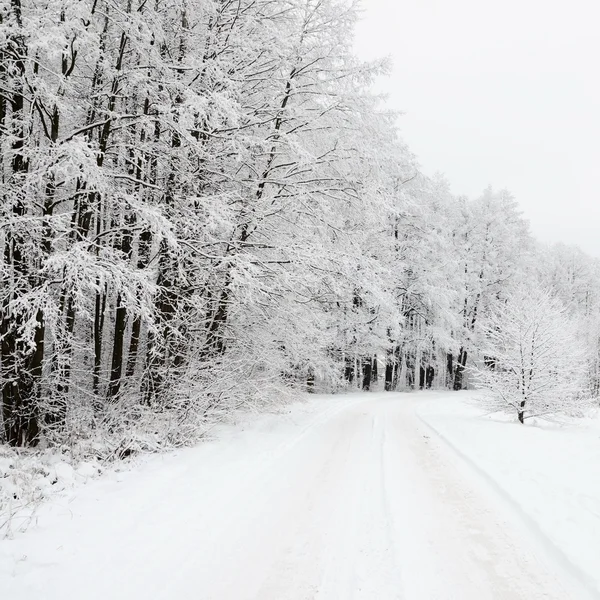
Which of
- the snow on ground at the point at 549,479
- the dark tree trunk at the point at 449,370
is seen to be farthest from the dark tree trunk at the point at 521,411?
the dark tree trunk at the point at 449,370

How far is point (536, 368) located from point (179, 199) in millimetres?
12156

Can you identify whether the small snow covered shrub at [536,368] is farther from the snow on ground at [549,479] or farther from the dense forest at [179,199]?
the snow on ground at [549,479]

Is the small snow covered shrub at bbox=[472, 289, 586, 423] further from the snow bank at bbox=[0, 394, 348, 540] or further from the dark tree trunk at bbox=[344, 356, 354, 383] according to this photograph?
the dark tree trunk at bbox=[344, 356, 354, 383]

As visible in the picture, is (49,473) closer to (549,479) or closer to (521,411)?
(549,479)

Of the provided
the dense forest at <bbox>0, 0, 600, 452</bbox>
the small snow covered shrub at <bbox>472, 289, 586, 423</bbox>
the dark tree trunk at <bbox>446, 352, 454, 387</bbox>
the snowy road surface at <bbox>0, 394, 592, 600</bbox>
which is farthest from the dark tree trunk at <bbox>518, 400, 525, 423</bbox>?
the dark tree trunk at <bbox>446, 352, 454, 387</bbox>

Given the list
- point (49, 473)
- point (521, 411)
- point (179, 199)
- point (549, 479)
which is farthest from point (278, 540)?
point (521, 411)

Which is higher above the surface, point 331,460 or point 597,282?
point 597,282

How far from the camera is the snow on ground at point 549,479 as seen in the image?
416 centimetres

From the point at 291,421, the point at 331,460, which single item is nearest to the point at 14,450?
the point at 331,460

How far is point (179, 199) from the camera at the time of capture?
8539mm

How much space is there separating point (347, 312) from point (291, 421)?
11.1m

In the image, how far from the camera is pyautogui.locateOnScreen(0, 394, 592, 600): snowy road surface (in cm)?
347

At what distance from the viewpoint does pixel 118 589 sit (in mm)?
3363

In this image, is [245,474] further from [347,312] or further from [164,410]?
[347,312]
